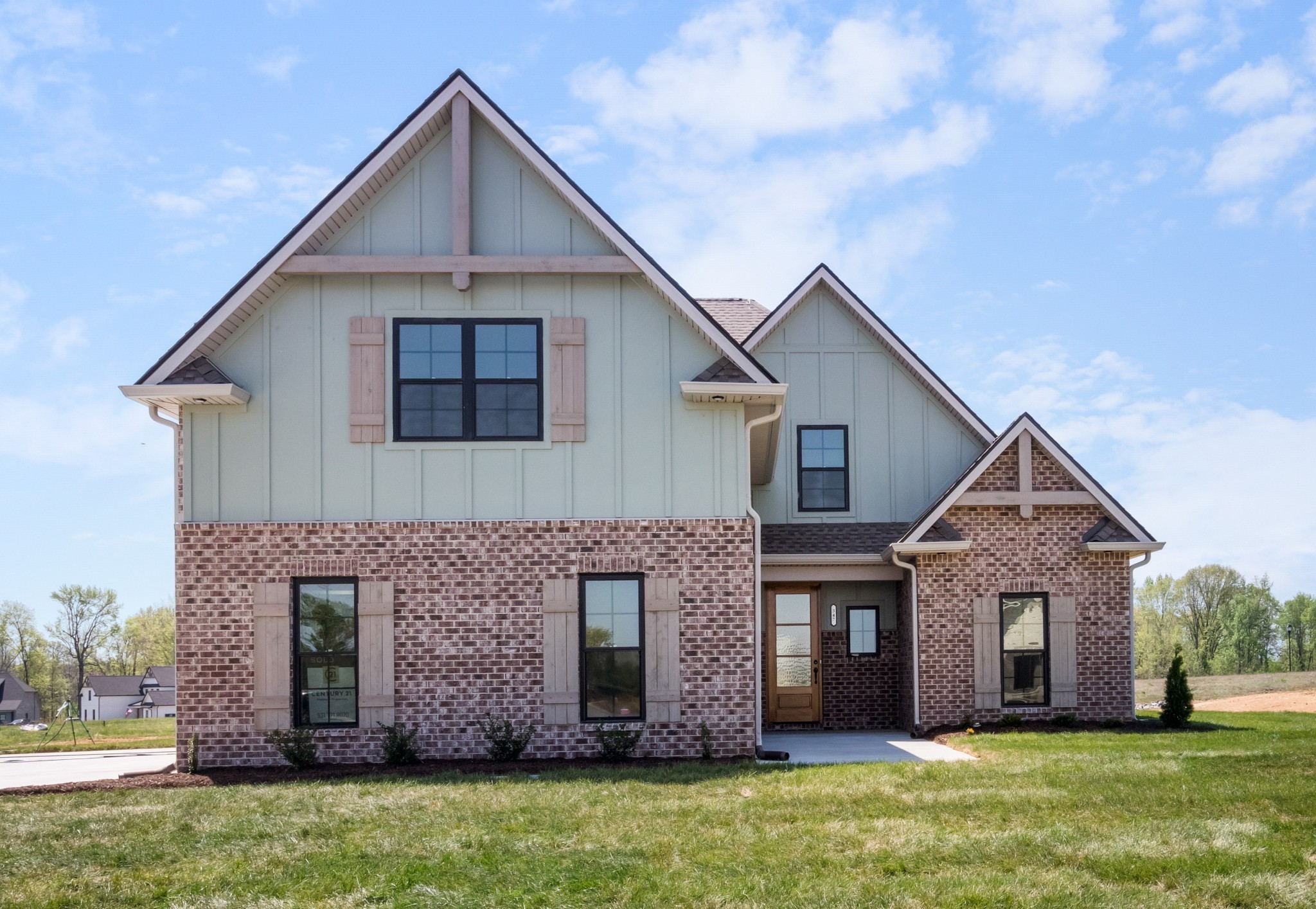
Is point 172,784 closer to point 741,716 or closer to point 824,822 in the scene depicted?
point 741,716

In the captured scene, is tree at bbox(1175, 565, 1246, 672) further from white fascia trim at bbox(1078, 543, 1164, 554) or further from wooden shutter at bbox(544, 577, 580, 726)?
wooden shutter at bbox(544, 577, 580, 726)

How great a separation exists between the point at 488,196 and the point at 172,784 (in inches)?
284

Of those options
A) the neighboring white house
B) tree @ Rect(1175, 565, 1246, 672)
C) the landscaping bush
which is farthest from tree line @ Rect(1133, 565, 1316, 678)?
the neighboring white house

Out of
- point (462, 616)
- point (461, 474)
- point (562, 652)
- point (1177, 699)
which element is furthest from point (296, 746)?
point (1177, 699)

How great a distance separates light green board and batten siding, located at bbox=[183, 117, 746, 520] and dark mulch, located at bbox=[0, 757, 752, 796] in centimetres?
273

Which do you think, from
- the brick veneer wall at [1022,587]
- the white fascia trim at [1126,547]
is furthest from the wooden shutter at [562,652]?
the white fascia trim at [1126,547]

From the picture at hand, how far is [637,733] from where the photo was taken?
12.9m

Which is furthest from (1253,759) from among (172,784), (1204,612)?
(1204,612)

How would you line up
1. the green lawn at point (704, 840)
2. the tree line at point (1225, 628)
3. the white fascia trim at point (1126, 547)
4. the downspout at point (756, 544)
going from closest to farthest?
1. the green lawn at point (704, 840)
2. the downspout at point (756, 544)
3. the white fascia trim at point (1126, 547)
4. the tree line at point (1225, 628)

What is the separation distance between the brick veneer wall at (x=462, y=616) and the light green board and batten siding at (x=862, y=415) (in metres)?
Answer: 5.84

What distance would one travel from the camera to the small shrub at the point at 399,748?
495 inches

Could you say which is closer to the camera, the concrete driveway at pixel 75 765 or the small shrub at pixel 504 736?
the small shrub at pixel 504 736

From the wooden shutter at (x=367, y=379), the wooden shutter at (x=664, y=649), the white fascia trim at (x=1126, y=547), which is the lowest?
the wooden shutter at (x=664, y=649)

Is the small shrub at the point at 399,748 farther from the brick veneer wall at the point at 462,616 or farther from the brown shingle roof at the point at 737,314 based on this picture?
the brown shingle roof at the point at 737,314
